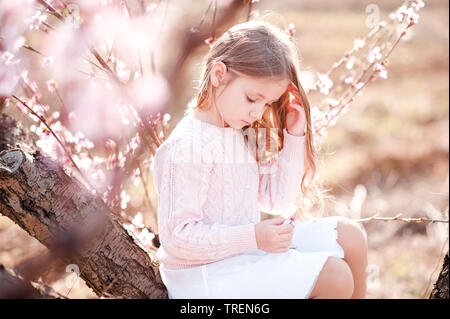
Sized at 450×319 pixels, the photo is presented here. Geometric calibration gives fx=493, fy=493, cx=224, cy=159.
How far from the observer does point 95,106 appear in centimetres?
192

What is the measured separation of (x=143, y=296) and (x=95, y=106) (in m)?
0.83

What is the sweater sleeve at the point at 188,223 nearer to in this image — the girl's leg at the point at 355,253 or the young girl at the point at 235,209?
the young girl at the point at 235,209

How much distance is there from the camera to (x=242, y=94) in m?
1.41

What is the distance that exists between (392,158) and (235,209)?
9.83 ft

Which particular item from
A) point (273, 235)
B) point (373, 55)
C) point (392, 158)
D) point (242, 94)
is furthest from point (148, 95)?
point (392, 158)

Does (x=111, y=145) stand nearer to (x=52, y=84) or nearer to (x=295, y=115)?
(x=52, y=84)

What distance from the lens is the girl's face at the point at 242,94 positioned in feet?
4.58

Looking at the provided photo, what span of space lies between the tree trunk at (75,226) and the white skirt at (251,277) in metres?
0.11

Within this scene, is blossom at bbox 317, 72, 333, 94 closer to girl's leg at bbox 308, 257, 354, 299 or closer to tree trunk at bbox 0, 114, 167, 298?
girl's leg at bbox 308, 257, 354, 299

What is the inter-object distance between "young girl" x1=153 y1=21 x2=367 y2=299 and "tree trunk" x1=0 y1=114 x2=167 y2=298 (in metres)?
0.10

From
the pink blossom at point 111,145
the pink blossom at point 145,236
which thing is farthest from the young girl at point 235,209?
the pink blossom at point 111,145

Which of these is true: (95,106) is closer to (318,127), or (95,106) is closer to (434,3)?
(318,127)

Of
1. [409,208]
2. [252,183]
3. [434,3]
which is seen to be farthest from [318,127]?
[434,3]

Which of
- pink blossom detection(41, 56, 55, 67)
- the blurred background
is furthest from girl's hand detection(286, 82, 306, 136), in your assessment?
pink blossom detection(41, 56, 55, 67)
